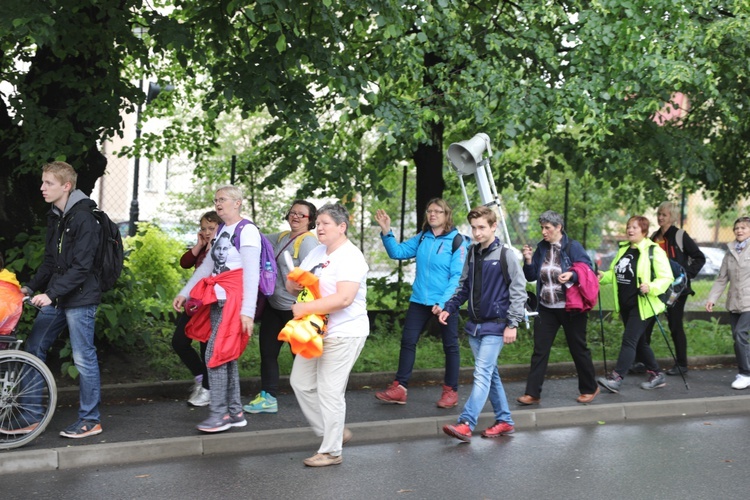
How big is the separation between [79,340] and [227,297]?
1101mm

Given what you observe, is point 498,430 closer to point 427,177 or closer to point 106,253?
point 106,253

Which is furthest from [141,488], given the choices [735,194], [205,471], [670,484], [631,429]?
[735,194]

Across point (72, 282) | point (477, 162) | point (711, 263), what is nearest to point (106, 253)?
point (72, 282)

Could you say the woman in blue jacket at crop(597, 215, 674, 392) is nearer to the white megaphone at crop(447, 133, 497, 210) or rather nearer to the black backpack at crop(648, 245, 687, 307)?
the black backpack at crop(648, 245, 687, 307)

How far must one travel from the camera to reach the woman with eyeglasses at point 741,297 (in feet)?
32.5

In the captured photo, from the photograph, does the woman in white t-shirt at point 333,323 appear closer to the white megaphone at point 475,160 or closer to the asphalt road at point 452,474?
the asphalt road at point 452,474

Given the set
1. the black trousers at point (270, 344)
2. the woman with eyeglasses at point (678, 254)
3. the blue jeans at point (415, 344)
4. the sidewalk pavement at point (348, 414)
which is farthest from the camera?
the woman with eyeglasses at point (678, 254)

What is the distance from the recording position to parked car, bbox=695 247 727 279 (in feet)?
102

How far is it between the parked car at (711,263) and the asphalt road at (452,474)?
24621 millimetres

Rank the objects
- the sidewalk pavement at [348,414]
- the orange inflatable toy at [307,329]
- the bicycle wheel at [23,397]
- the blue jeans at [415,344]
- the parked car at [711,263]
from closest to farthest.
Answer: the orange inflatable toy at [307,329] < the bicycle wheel at [23,397] < the sidewalk pavement at [348,414] < the blue jeans at [415,344] < the parked car at [711,263]

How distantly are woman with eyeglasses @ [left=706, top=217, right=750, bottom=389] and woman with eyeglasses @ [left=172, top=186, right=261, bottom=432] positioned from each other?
5.47m

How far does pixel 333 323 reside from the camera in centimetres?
632

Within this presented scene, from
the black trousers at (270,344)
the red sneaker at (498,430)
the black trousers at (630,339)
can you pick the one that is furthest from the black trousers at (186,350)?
the black trousers at (630,339)

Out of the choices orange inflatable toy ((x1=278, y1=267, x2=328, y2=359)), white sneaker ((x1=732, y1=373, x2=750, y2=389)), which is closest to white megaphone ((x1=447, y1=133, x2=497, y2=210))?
white sneaker ((x1=732, y1=373, x2=750, y2=389))
